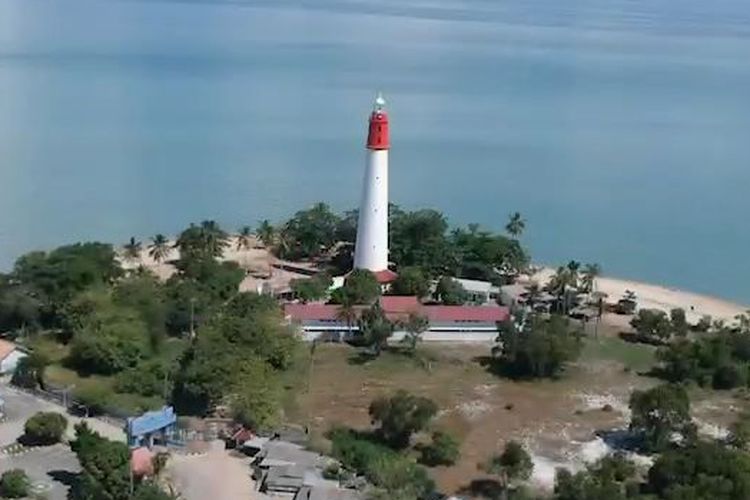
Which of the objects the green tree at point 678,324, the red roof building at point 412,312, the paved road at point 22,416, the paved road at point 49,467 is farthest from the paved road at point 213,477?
the green tree at point 678,324

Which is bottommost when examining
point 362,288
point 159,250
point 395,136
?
point 362,288

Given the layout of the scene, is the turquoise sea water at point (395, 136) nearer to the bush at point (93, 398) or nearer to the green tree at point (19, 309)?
the green tree at point (19, 309)

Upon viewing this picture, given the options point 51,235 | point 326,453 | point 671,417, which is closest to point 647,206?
point 51,235

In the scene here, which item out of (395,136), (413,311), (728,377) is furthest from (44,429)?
(395,136)

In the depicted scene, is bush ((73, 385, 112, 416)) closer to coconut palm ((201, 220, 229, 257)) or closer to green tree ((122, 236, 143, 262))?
coconut palm ((201, 220, 229, 257))

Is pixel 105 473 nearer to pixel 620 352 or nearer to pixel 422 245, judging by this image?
pixel 620 352

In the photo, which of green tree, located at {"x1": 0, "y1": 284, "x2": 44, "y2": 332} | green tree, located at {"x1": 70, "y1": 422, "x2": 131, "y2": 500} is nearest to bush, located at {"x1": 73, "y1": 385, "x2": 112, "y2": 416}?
green tree, located at {"x1": 70, "y1": 422, "x2": 131, "y2": 500}
